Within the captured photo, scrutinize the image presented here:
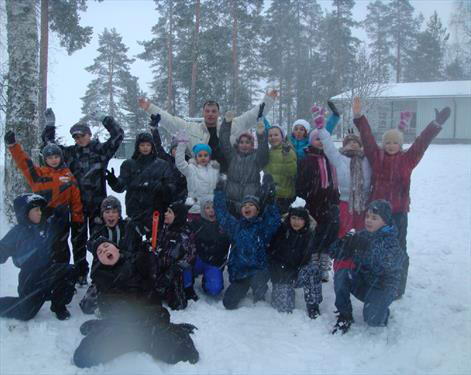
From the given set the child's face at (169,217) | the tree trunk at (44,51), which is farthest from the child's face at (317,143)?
the tree trunk at (44,51)

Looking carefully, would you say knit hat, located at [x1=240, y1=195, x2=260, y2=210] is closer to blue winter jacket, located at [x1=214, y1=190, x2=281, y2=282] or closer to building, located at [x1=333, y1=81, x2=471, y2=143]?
blue winter jacket, located at [x1=214, y1=190, x2=281, y2=282]

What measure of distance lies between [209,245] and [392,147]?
2.63 m

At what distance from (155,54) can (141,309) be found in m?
29.6

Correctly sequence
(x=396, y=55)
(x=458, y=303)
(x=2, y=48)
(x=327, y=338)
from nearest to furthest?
1. (x=327, y=338)
2. (x=458, y=303)
3. (x=2, y=48)
4. (x=396, y=55)

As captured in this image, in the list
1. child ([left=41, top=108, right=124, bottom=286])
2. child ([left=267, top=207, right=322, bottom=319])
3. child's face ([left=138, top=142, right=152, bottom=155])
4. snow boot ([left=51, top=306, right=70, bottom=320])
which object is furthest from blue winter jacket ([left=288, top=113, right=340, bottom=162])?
snow boot ([left=51, top=306, right=70, bottom=320])

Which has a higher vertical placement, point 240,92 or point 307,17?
point 307,17

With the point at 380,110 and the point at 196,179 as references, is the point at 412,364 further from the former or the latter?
the point at 380,110

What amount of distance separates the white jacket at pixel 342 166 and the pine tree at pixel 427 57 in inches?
1644

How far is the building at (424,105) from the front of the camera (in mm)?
27719

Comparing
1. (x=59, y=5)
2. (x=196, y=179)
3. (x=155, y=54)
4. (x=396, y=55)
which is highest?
(x=396, y=55)

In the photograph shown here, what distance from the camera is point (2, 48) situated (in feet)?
37.7

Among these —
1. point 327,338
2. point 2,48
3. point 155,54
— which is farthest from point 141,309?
point 155,54

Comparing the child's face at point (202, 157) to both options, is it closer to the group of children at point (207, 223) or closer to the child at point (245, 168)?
the group of children at point (207, 223)

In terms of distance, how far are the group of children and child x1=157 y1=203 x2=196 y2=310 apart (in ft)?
0.04
